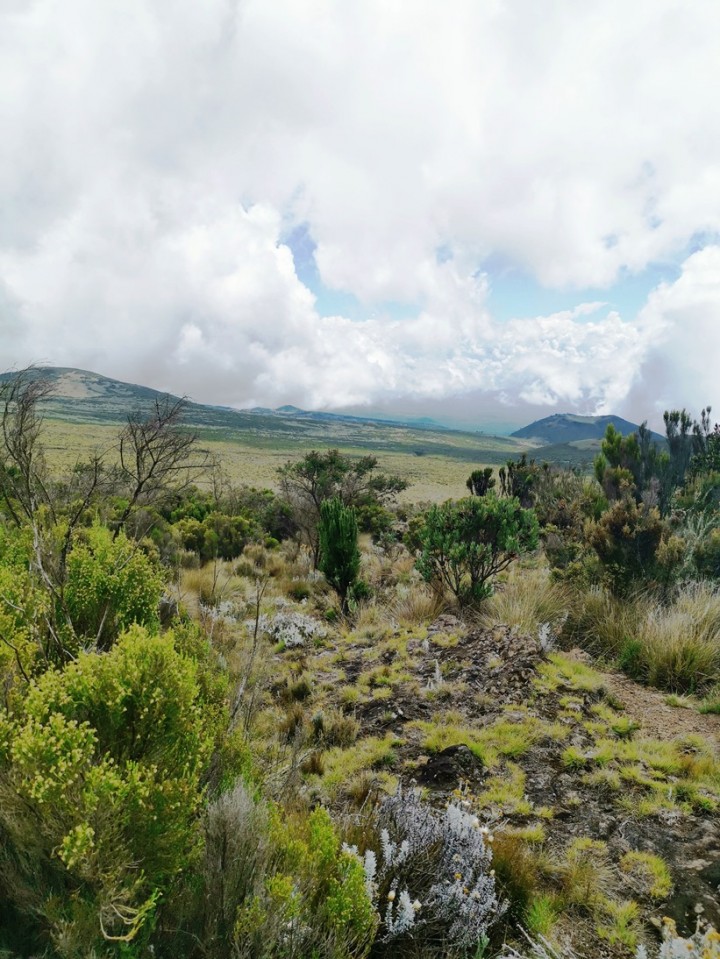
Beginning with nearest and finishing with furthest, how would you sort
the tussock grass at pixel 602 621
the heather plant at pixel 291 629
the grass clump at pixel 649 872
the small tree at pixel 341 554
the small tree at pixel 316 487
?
the grass clump at pixel 649 872, the tussock grass at pixel 602 621, the heather plant at pixel 291 629, the small tree at pixel 341 554, the small tree at pixel 316 487

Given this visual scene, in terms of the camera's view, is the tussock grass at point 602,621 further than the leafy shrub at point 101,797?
A: Yes

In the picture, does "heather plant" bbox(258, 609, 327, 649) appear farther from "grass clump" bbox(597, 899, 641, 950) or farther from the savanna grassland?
"grass clump" bbox(597, 899, 641, 950)

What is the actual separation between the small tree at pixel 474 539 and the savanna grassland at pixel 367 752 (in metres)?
0.05

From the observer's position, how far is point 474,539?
930 cm

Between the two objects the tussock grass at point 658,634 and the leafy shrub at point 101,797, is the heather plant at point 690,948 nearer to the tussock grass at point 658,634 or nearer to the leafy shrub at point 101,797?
the leafy shrub at point 101,797

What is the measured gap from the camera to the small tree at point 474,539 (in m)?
8.98

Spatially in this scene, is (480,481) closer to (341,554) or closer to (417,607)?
(341,554)

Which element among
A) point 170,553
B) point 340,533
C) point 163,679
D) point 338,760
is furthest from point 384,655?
point 170,553

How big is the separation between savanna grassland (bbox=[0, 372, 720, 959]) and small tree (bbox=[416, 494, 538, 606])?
0.05 m

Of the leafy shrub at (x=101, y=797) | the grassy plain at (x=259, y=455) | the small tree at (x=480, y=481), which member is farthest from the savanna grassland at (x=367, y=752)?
the small tree at (x=480, y=481)

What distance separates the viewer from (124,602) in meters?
4.08

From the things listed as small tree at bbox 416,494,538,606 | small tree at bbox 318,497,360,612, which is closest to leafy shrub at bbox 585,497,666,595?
small tree at bbox 416,494,538,606

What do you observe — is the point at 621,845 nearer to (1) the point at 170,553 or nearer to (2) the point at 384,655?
(2) the point at 384,655

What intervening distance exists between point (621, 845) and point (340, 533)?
7682mm
